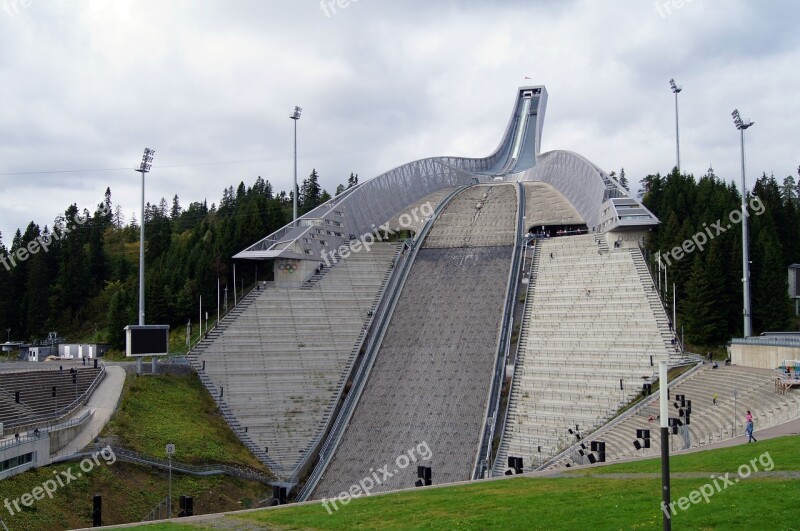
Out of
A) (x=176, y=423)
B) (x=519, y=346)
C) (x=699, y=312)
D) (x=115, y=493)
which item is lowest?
(x=115, y=493)

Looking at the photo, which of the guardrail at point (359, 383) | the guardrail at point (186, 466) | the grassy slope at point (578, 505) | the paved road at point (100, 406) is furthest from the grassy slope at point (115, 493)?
the grassy slope at point (578, 505)

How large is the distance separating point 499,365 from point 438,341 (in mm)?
4164

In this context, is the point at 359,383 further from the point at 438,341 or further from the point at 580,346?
the point at 580,346

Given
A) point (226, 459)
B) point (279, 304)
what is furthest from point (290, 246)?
point (226, 459)

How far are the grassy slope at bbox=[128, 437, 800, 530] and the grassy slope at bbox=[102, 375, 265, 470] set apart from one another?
42.0 feet

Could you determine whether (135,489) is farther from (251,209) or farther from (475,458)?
(251,209)

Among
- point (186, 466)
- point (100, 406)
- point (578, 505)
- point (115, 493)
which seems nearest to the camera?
point (578, 505)

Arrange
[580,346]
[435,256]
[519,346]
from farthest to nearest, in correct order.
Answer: [435,256], [519,346], [580,346]

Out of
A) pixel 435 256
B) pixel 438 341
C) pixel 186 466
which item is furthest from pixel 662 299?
pixel 186 466

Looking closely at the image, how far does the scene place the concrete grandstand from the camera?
30047 millimetres

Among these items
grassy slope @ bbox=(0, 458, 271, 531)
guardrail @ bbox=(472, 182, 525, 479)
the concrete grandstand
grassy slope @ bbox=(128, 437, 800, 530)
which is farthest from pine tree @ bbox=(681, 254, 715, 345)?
grassy slope @ bbox=(0, 458, 271, 531)

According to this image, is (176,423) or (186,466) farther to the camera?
(176,423)

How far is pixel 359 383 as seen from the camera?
116 ft

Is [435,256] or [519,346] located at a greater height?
[435,256]
